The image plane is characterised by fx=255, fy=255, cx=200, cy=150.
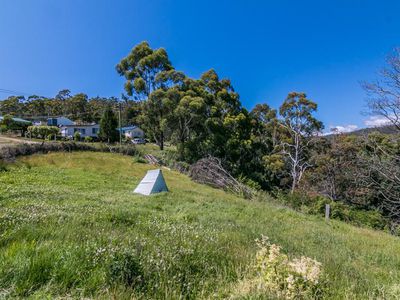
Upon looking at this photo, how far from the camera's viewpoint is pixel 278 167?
25.0 meters

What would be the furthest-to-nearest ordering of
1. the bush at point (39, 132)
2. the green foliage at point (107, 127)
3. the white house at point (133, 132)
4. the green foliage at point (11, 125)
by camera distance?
1. the white house at point (133, 132)
2. the green foliage at point (11, 125)
3. the green foliage at point (107, 127)
4. the bush at point (39, 132)

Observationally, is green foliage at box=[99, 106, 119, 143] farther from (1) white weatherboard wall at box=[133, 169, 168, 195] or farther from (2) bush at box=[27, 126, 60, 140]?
(1) white weatherboard wall at box=[133, 169, 168, 195]

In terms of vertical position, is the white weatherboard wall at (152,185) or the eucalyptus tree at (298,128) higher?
the eucalyptus tree at (298,128)

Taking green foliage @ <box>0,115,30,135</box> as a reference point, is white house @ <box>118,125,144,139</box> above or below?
above

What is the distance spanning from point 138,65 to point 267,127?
1682 centimetres

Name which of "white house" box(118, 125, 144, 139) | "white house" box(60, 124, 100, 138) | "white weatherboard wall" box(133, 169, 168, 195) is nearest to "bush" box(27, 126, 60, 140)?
"white house" box(60, 124, 100, 138)

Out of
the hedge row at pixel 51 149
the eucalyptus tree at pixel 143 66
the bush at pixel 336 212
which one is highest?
the eucalyptus tree at pixel 143 66

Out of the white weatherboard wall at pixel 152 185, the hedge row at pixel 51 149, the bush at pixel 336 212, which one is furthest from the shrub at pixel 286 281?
the hedge row at pixel 51 149

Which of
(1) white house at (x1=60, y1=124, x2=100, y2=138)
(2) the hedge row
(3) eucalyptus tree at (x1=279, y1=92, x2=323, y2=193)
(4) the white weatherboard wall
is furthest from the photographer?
(1) white house at (x1=60, y1=124, x2=100, y2=138)

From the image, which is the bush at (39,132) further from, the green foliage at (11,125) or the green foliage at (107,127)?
the green foliage at (107,127)

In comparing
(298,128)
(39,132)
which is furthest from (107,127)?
(298,128)

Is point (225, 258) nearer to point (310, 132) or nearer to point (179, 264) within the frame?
point (179, 264)

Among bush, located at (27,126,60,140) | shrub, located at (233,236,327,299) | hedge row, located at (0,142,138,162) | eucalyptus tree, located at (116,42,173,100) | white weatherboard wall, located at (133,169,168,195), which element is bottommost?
white weatherboard wall, located at (133,169,168,195)

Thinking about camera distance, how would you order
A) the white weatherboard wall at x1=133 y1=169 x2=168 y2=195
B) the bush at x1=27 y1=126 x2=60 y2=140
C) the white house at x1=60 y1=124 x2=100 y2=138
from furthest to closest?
the white house at x1=60 y1=124 x2=100 y2=138, the bush at x1=27 y1=126 x2=60 y2=140, the white weatherboard wall at x1=133 y1=169 x2=168 y2=195
